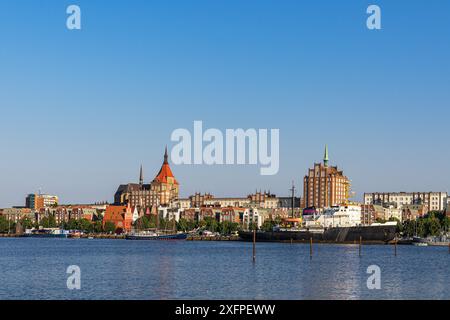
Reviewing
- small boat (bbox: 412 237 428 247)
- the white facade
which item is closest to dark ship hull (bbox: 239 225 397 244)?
the white facade

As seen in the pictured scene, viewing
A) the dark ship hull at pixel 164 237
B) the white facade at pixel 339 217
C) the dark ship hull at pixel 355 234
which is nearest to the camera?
the dark ship hull at pixel 355 234

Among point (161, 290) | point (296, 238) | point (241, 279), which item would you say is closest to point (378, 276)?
point (241, 279)

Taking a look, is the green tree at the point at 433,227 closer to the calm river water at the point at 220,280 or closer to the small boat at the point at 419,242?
the small boat at the point at 419,242

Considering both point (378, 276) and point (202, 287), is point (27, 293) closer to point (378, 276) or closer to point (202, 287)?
point (202, 287)

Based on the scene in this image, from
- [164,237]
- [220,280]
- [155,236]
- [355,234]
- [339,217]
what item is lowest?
[164,237]

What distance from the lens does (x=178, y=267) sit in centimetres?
7188

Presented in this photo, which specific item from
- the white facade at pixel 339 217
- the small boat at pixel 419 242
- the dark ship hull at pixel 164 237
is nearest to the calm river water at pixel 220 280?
the white facade at pixel 339 217

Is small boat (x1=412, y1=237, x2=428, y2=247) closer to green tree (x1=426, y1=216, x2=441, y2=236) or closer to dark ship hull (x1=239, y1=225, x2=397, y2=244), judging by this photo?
dark ship hull (x1=239, y1=225, x2=397, y2=244)

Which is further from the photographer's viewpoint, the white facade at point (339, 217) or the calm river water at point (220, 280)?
the white facade at point (339, 217)

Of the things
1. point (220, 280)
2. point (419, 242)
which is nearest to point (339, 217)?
point (419, 242)

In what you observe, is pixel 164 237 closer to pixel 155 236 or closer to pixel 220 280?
pixel 155 236

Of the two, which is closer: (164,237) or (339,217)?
(339,217)
